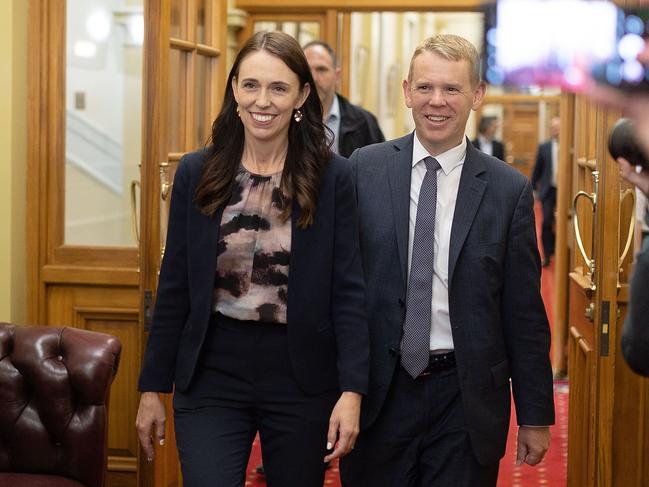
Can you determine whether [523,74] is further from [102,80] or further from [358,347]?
[102,80]

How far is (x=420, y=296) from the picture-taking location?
2775mm

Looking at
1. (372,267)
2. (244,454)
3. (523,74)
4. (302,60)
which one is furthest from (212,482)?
(523,74)

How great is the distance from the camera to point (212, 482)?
8.43 ft

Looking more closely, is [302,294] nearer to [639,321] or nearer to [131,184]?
[639,321]

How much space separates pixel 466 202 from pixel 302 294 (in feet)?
1.74

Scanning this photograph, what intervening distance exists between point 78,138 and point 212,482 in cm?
311

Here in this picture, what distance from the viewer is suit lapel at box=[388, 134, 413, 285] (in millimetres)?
2791

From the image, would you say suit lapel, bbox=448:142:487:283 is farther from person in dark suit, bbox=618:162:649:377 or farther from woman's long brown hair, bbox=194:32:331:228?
person in dark suit, bbox=618:162:649:377

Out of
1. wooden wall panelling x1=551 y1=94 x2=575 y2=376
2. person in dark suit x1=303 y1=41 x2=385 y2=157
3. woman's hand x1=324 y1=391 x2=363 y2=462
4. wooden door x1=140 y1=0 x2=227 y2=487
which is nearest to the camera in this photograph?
woman's hand x1=324 y1=391 x2=363 y2=462

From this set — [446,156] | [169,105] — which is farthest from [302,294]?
[169,105]

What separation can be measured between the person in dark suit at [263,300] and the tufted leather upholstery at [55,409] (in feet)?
1.95

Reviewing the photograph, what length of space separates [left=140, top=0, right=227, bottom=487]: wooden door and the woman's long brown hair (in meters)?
1.17

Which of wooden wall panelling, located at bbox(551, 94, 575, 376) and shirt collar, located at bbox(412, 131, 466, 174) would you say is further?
wooden wall panelling, located at bbox(551, 94, 575, 376)

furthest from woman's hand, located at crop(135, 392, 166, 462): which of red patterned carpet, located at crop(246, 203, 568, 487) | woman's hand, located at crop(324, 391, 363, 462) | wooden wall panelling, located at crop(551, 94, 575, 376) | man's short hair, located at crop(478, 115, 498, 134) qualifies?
man's short hair, located at crop(478, 115, 498, 134)
